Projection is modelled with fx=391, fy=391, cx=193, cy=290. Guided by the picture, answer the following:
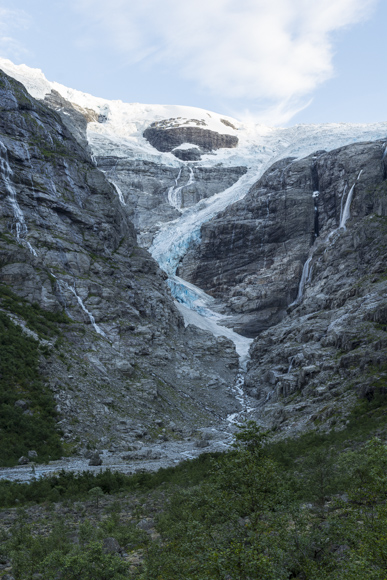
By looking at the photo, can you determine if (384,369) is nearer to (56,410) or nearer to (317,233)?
(56,410)

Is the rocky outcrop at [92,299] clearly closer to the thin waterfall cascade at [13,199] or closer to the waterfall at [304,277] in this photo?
the thin waterfall cascade at [13,199]

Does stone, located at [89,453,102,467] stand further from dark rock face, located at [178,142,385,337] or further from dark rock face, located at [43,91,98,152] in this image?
dark rock face, located at [43,91,98,152]

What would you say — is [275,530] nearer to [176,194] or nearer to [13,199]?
[13,199]

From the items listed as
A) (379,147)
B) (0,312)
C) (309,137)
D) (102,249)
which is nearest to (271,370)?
(102,249)

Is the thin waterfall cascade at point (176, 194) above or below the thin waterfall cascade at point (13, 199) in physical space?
above

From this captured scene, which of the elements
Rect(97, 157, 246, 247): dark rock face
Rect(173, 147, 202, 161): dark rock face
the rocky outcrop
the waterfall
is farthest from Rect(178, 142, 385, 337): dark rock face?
Rect(173, 147, 202, 161): dark rock face

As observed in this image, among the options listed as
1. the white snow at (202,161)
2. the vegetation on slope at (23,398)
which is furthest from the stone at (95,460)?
the white snow at (202,161)

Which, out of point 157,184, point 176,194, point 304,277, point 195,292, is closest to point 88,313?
point 195,292
